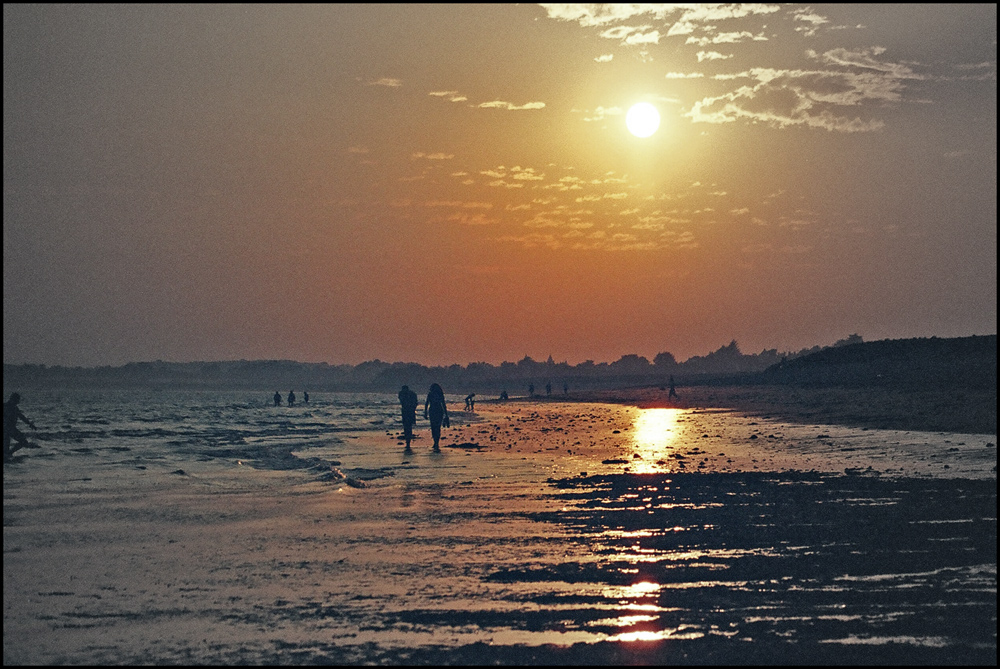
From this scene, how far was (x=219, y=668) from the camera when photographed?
24.3ft

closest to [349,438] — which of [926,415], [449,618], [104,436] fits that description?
[104,436]

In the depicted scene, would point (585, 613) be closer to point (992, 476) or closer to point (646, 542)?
point (646, 542)

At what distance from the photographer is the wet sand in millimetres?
7848

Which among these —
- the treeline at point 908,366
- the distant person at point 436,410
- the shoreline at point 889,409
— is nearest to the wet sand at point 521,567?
the shoreline at point 889,409

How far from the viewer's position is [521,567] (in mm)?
11000

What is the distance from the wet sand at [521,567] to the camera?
7.85 metres

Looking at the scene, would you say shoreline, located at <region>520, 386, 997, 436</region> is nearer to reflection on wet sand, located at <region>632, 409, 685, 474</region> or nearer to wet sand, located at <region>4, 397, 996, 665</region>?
reflection on wet sand, located at <region>632, 409, 685, 474</region>

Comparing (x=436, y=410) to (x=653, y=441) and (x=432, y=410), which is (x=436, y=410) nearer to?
(x=432, y=410)

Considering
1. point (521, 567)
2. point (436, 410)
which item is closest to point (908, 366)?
point (436, 410)

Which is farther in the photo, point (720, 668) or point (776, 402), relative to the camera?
point (776, 402)

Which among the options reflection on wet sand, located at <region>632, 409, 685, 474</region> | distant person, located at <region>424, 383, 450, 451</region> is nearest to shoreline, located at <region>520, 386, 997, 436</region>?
reflection on wet sand, located at <region>632, 409, 685, 474</region>

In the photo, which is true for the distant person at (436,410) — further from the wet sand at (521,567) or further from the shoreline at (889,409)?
the shoreline at (889,409)

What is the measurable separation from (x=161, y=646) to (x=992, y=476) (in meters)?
15.2

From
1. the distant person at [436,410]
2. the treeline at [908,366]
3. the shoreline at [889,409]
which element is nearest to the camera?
the shoreline at [889,409]
